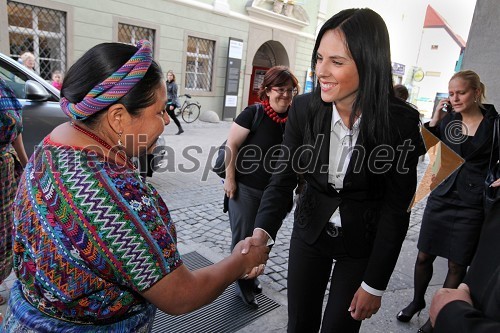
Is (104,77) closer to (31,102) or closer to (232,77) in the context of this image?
(31,102)

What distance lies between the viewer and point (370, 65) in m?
1.67

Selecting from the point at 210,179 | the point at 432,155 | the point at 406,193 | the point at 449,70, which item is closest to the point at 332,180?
the point at 406,193

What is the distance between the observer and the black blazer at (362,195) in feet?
5.62

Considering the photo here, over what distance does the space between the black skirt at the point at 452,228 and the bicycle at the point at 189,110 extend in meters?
11.2

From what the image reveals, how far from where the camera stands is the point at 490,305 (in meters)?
1.06

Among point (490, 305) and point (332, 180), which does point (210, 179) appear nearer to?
point (332, 180)

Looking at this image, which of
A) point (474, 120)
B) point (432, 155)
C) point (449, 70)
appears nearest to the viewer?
point (432, 155)

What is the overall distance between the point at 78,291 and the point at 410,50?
29490 mm

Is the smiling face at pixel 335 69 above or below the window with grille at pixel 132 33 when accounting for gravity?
below

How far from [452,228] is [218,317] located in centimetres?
198

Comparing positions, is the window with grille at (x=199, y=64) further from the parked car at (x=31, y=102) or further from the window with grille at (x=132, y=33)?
the parked car at (x=31, y=102)

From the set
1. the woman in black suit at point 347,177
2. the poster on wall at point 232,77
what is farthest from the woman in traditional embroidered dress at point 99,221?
the poster on wall at point 232,77

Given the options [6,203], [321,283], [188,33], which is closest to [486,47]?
[321,283]

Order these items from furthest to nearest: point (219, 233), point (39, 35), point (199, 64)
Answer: point (199, 64)
point (39, 35)
point (219, 233)
